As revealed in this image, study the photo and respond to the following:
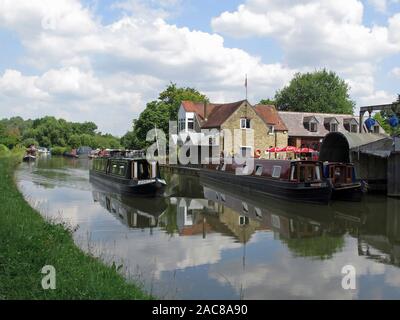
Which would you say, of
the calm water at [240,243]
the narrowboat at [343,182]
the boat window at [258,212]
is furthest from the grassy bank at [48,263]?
the narrowboat at [343,182]

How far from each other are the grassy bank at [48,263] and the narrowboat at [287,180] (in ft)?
42.5

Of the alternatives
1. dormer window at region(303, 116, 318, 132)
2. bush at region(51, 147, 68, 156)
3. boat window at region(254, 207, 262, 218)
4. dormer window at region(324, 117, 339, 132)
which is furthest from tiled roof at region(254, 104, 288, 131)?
bush at region(51, 147, 68, 156)

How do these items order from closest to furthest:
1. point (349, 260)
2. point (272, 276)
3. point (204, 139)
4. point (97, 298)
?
point (97, 298)
point (272, 276)
point (349, 260)
point (204, 139)

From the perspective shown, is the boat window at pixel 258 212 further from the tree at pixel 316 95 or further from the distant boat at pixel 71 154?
the distant boat at pixel 71 154

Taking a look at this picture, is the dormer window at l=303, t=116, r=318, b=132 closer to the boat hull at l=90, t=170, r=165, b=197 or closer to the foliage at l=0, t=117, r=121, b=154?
the boat hull at l=90, t=170, r=165, b=197

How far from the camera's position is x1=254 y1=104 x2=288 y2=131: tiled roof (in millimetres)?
48281

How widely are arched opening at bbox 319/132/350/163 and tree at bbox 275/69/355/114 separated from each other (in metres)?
38.6

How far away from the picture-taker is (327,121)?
171 feet

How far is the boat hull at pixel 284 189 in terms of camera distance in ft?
67.3

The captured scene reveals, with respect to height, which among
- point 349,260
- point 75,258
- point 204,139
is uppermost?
point 204,139

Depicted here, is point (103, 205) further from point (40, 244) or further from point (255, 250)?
point (40, 244)

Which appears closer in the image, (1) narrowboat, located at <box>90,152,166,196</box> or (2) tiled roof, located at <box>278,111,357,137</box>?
(1) narrowboat, located at <box>90,152,166,196</box>
